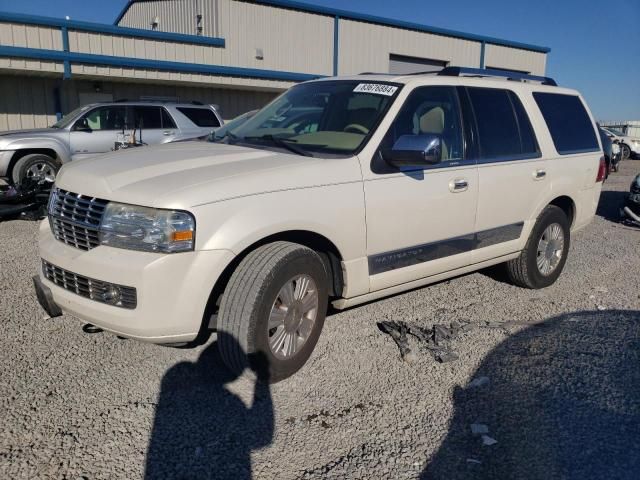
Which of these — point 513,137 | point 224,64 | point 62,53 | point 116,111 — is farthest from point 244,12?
point 513,137

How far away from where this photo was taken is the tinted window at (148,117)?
11605 mm

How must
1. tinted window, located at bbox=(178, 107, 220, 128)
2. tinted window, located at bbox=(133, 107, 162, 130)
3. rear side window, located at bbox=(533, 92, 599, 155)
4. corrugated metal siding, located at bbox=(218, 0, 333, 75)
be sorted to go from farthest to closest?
corrugated metal siding, located at bbox=(218, 0, 333, 75) < tinted window, located at bbox=(178, 107, 220, 128) < tinted window, located at bbox=(133, 107, 162, 130) < rear side window, located at bbox=(533, 92, 599, 155)

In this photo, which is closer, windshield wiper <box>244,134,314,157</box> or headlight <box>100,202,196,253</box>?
headlight <box>100,202,196,253</box>

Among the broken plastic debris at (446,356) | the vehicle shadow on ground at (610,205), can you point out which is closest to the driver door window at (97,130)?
the broken plastic debris at (446,356)

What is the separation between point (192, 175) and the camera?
3277 millimetres

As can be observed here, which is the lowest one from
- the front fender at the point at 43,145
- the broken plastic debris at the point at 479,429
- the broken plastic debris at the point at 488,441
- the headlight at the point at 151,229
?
the broken plastic debris at the point at 479,429

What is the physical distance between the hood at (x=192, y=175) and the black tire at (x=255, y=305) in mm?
389

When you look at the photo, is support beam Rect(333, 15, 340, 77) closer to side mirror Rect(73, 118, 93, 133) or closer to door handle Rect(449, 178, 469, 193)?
side mirror Rect(73, 118, 93, 133)

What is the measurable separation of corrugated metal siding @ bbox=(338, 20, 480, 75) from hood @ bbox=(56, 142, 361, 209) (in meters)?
18.4

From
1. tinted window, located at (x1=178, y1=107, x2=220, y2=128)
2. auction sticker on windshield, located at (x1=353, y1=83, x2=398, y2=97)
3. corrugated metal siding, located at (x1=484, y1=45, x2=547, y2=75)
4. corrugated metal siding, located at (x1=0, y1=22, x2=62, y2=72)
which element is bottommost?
tinted window, located at (x1=178, y1=107, x2=220, y2=128)

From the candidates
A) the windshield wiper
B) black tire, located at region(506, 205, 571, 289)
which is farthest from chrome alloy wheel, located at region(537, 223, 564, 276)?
the windshield wiper

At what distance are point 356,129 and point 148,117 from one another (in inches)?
346

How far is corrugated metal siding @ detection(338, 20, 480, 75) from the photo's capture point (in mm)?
21453

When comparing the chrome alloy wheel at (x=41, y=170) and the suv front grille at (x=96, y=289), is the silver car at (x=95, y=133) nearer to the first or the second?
the chrome alloy wheel at (x=41, y=170)
